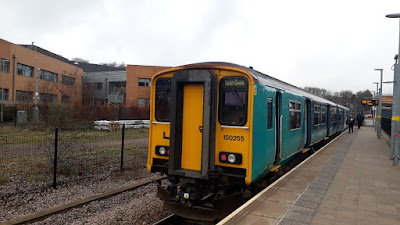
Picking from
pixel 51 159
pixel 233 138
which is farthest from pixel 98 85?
pixel 233 138

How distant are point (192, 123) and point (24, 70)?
3808 centimetres

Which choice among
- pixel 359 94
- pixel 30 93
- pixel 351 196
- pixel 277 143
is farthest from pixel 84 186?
pixel 359 94

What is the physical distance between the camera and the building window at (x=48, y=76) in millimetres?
39906

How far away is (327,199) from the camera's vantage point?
19.8 feet

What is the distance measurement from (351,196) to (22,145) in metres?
9.94

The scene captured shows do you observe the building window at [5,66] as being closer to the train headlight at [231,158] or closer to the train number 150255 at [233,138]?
the train number 150255 at [233,138]

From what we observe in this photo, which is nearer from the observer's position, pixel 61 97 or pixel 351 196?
pixel 351 196

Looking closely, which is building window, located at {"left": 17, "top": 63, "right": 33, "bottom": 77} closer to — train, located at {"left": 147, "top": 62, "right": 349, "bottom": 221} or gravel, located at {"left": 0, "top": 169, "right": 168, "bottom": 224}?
gravel, located at {"left": 0, "top": 169, "right": 168, "bottom": 224}

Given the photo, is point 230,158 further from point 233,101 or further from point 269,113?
point 269,113

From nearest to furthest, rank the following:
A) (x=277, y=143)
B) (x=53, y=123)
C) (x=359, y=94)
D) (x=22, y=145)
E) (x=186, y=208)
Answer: (x=186, y=208)
(x=277, y=143)
(x=22, y=145)
(x=53, y=123)
(x=359, y=94)

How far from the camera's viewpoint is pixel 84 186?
27.1 feet

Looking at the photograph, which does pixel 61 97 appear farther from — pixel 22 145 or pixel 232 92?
pixel 232 92

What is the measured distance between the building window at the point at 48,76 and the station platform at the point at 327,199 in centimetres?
4005

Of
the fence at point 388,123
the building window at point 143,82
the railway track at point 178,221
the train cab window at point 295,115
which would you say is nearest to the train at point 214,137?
the railway track at point 178,221
